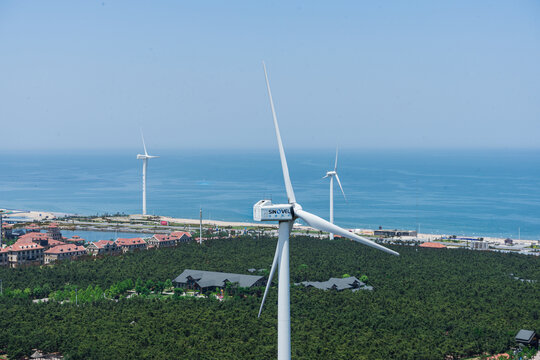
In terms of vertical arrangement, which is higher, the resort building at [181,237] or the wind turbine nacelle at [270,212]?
the wind turbine nacelle at [270,212]

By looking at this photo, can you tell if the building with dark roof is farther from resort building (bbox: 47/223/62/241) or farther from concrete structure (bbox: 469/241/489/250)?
resort building (bbox: 47/223/62/241)

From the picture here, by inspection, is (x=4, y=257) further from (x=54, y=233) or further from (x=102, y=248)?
(x=54, y=233)

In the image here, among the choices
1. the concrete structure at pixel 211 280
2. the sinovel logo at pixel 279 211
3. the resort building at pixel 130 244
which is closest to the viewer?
the sinovel logo at pixel 279 211

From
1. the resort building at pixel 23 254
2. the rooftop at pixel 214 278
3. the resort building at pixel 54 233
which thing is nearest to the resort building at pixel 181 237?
the resort building at pixel 54 233

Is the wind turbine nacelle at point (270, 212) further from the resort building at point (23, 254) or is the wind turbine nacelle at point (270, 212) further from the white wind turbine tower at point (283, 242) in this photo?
the resort building at point (23, 254)

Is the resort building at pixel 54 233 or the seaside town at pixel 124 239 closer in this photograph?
the seaside town at pixel 124 239

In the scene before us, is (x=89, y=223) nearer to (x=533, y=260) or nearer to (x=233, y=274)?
(x=233, y=274)

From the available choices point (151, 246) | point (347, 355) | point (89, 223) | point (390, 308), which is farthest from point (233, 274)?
point (89, 223)
